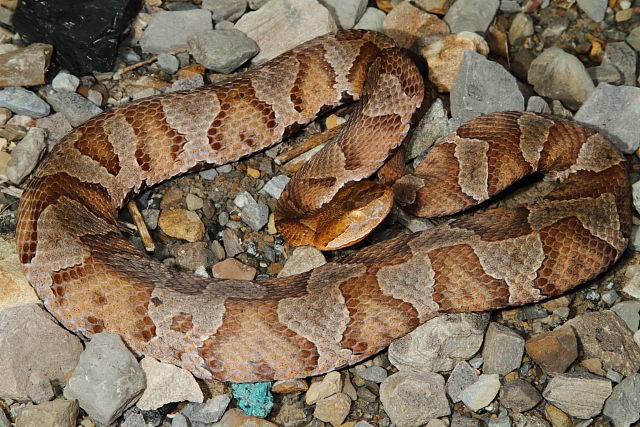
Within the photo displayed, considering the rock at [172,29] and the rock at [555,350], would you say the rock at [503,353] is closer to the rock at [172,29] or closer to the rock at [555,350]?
the rock at [555,350]

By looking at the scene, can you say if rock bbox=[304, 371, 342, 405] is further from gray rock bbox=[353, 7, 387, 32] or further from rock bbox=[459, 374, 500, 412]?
gray rock bbox=[353, 7, 387, 32]

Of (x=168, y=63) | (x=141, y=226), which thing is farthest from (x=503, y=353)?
(x=168, y=63)

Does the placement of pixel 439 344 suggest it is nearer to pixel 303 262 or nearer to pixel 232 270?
pixel 303 262

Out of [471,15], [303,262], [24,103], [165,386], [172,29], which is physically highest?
[471,15]

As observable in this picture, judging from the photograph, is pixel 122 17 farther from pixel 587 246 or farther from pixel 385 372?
pixel 587 246

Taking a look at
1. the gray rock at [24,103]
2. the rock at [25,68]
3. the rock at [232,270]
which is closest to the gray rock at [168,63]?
the rock at [25,68]
